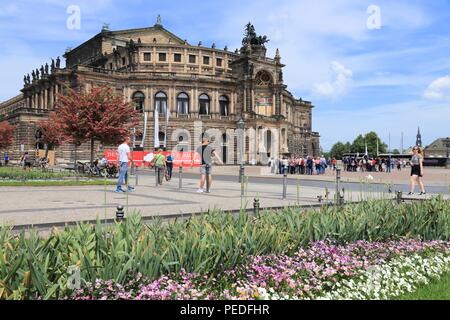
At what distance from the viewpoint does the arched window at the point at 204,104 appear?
69438 millimetres

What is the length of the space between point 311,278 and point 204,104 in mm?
65777

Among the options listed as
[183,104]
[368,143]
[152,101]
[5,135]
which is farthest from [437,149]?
[5,135]

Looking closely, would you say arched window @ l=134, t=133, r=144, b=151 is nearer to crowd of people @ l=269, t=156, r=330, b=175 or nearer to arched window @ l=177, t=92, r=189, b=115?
arched window @ l=177, t=92, r=189, b=115

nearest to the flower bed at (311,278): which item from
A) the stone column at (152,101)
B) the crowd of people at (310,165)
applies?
the crowd of people at (310,165)

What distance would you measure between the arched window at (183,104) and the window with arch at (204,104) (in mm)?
2252

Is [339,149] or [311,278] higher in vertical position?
[339,149]

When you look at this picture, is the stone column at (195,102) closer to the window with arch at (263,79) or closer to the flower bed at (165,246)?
the window with arch at (263,79)

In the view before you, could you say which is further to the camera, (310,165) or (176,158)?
(176,158)

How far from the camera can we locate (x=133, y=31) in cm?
7738

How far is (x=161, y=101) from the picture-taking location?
6719cm

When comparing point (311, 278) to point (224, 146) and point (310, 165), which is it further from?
point (224, 146)

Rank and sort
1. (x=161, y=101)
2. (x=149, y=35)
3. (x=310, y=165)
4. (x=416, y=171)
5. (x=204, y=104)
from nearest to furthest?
1. (x=416, y=171)
2. (x=310, y=165)
3. (x=161, y=101)
4. (x=204, y=104)
5. (x=149, y=35)
